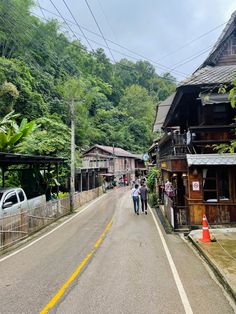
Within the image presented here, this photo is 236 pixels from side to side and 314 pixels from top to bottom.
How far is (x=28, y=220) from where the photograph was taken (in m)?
11.4

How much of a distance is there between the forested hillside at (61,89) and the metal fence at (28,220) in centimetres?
615

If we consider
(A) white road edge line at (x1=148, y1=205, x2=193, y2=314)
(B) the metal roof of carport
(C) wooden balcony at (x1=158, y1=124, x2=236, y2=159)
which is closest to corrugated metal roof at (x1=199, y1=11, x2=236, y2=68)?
(C) wooden balcony at (x1=158, y1=124, x2=236, y2=159)

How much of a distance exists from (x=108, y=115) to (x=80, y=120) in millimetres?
20529

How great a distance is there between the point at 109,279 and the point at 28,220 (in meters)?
6.67

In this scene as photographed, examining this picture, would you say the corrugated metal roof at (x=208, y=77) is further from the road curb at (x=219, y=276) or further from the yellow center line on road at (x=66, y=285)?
the yellow center line on road at (x=66, y=285)

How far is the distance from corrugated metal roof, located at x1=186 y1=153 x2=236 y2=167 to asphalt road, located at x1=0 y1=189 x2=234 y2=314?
3.35 metres

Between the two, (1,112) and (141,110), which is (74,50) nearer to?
(141,110)

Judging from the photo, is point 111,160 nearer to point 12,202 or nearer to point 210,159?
point 210,159

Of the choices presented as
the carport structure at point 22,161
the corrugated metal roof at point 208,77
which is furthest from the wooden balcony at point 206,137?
the carport structure at point 22,161

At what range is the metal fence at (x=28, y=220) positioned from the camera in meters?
9.11

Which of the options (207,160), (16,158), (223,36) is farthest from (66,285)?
(223,36)

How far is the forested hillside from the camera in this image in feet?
95.9

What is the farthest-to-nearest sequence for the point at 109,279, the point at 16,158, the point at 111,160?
1. the point at 111,160
2. the point at 16,158
3. the point at 109,279

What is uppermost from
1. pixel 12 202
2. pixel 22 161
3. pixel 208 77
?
pixel 208 77
